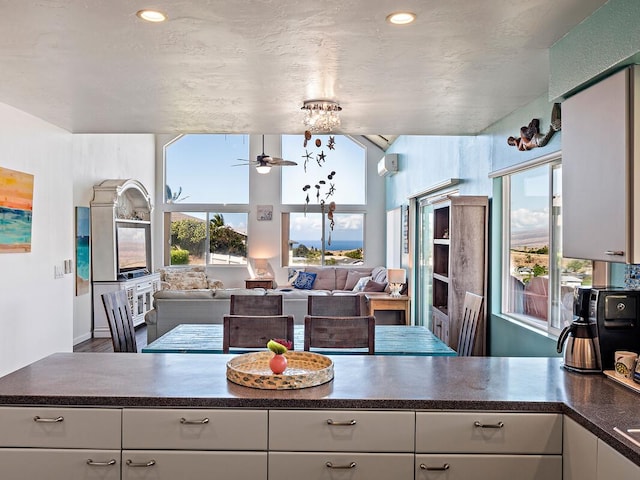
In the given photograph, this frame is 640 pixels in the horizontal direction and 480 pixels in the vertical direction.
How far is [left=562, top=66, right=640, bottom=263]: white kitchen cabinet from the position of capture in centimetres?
199

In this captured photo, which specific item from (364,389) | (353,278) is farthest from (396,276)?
(364,389)

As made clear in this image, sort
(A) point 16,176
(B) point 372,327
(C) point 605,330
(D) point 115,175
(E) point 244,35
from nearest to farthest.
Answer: (C) point 605,330, (E) point 244,35, (B) point 372,327, (A) point 16,176, (D) point 115,175

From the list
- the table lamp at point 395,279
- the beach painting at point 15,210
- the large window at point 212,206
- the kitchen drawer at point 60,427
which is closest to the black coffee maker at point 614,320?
the kitchen drawer at point 60,427

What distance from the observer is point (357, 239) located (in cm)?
1100

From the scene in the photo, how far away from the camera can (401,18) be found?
2365 mm

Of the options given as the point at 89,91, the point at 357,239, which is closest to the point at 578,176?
the point at 89,91

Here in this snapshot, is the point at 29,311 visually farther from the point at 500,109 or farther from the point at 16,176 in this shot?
the point at 500,109

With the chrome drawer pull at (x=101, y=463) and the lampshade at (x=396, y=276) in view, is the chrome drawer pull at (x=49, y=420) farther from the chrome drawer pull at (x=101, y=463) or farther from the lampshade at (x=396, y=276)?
the lampshade at (x=396, y=276)

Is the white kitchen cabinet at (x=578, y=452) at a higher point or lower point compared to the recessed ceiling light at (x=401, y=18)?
lower

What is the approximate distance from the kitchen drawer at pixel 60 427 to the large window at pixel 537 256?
2.63m

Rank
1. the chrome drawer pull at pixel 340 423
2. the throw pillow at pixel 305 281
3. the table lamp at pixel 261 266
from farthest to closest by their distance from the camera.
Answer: the table lamp at pixel 261 266 < the throw pillow at pixel 305 281 < the chrome drawer pull at pixel 340 423

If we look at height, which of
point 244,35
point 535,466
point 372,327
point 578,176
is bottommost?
point 535,466

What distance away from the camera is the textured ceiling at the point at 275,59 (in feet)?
7.59

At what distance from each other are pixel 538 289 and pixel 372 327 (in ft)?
5.49
